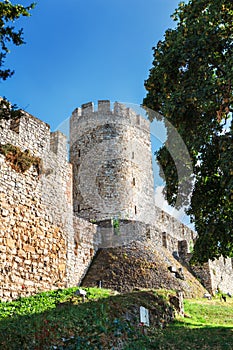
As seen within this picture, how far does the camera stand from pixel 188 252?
2184 cm

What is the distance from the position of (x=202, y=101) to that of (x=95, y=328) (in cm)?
510

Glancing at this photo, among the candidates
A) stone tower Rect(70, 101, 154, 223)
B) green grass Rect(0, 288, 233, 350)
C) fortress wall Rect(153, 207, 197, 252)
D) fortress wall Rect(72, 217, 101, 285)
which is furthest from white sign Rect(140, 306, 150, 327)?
fortress wall Rect(153, 207, 197, 252)

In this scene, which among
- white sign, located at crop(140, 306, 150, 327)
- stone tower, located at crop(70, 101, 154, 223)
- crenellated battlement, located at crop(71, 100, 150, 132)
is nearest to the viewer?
white sign, located at crop(140, 306, 150, 327)

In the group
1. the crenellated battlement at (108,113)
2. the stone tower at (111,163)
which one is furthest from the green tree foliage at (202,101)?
the crenellated battlement at (108,113)

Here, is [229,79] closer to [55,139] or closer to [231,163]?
[231,163]

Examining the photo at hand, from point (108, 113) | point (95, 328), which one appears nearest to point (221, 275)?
point (108, 113)

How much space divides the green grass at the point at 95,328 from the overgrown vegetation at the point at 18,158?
11.8ft

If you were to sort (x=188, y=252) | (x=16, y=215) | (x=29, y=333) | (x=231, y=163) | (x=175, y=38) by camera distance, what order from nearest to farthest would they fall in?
1. (x=29, y=333)
2. (x=231, y=163)
3. (x=175, y=38)
4. (x=16, y=215)
5. (x=188, y=252)

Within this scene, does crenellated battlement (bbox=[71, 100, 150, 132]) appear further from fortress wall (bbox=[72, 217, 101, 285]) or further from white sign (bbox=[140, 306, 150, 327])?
white sign (bbox=[140, 306, 150, 327])

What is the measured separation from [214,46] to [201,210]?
3.97 meters

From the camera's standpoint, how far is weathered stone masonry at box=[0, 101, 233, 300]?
12109 mm

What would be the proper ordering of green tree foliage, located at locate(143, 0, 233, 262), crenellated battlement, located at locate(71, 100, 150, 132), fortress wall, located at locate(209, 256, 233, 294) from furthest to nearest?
1. crenellated battlement, located at locate(71, 100, 150, 132)
2. fortress wall, located at locate(209, 256, 233, 294)
3. green tree foliage, located at locate(143, 0, 233, 262)

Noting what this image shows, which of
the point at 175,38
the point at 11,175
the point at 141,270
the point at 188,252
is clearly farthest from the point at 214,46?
the point at 188,252

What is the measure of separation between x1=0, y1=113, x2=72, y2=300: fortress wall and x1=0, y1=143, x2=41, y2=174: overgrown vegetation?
0.46 ft
